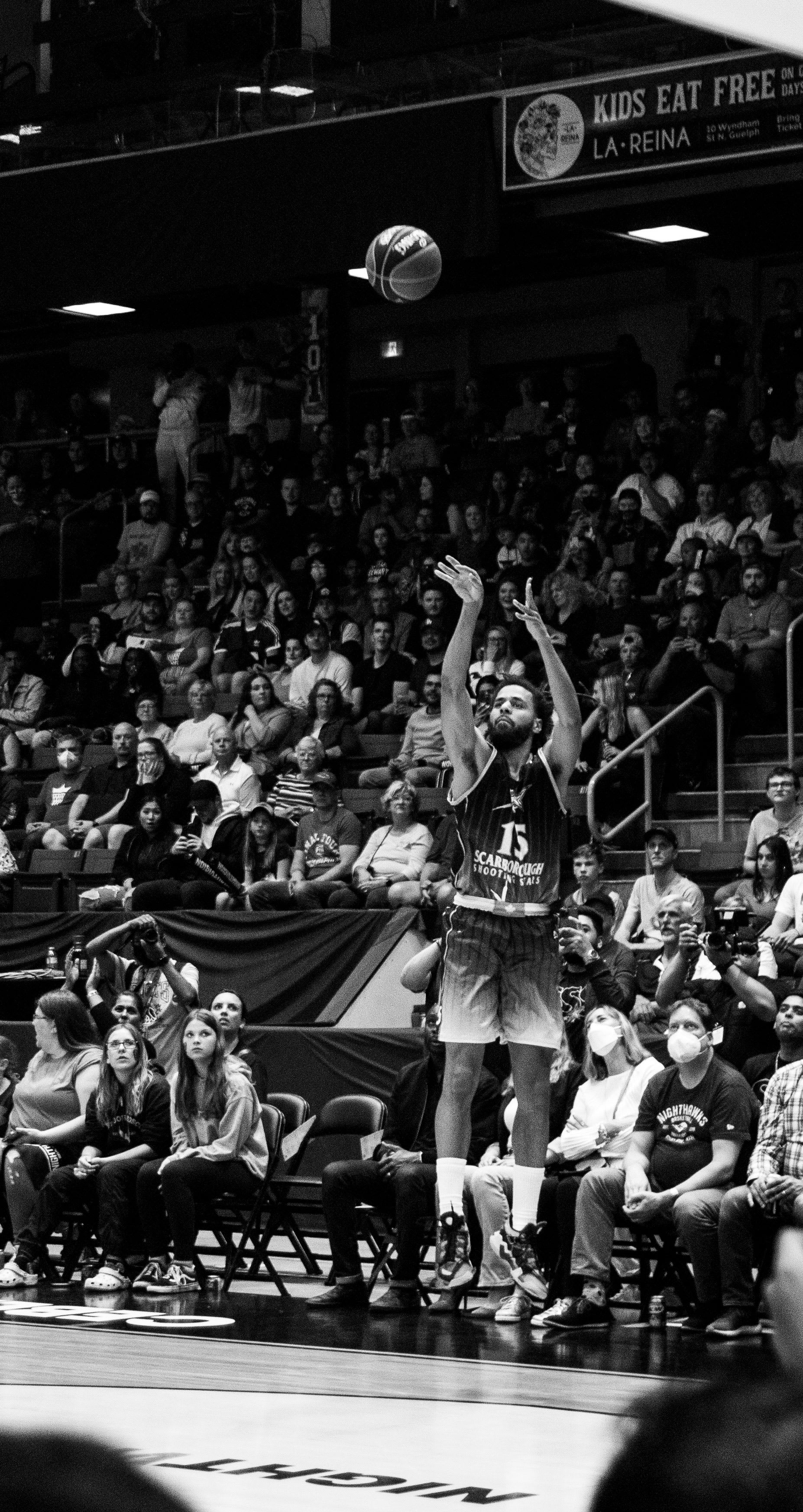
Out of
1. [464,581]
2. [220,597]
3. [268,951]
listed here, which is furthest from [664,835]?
[220,597]

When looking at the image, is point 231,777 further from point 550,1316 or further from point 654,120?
point 550,1316

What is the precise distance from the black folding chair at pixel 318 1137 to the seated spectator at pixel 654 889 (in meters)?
2.67

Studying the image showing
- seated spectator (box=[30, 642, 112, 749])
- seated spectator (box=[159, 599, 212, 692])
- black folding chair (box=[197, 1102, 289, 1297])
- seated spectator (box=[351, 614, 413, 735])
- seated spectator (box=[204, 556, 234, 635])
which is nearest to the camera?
black folding chair (box=[197, 1102, 289, 1297])

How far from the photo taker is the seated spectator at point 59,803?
1560 cm

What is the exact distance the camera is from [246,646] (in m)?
17.5

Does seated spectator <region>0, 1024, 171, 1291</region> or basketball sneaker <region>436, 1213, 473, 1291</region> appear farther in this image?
seated spectator <region>0, 1024, 171, 1291</region>

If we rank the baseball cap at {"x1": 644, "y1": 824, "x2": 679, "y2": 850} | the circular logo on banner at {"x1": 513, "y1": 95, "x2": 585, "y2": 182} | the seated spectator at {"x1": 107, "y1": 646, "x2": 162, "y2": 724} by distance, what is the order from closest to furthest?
1. the baseball cap at {"x1": 644, "y1": 824, "x2": 679, "y2": 850}
2. the circular logo on banner at {"x1": 513, "y1": 95, "x2": 585, "y2": 182}
3. the seated spectator at {"x1": 107, "y1": 646, "x2": 162, "y2": 724}

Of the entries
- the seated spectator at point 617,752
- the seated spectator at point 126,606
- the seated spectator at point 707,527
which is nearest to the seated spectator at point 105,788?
the seated spectator at point 126,606

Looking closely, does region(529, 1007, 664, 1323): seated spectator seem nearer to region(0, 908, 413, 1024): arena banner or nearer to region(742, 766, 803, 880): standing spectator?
region(742, 766, 803, 880): standing spectator

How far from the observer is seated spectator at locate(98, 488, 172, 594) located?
64.9 feet

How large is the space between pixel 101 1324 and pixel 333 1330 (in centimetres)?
88

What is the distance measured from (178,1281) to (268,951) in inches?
161

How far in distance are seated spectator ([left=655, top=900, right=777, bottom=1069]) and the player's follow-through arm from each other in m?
1.58

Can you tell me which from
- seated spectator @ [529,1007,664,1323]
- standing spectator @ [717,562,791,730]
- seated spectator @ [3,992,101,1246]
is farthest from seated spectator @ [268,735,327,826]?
seated spectator @ [529,1007,664,1323]
